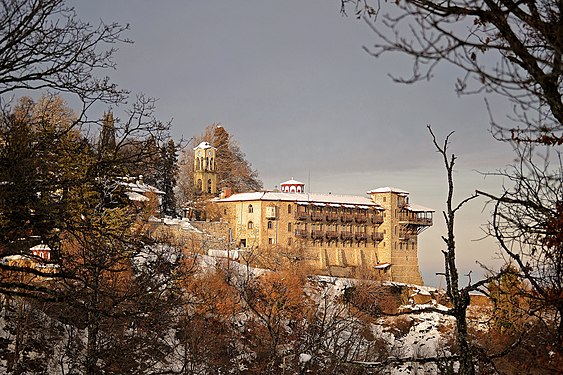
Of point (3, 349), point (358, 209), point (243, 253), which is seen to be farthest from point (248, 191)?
point (3, 349)

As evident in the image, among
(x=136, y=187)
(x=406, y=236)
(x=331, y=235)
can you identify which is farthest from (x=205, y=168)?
(x=136, y=187)

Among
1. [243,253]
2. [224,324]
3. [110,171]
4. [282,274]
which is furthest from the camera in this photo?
[243,253]

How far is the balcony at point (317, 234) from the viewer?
57969 mm

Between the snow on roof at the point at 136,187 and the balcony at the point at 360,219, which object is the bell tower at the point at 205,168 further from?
the balcony at the point at 360,219

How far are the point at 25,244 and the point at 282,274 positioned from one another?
Answer: 34141 mm

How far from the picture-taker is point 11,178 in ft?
22.5

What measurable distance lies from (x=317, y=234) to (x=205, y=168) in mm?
11279

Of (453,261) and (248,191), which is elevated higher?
(248,191)

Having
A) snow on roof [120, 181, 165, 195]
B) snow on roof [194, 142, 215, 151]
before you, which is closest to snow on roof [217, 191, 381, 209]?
snow on roof [194, 142, 215, 151]

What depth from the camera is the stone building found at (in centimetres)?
5634

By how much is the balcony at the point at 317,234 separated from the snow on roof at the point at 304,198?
8.70ft

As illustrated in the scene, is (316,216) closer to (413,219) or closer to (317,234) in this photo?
(317,234)

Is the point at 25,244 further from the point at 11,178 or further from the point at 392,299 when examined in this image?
the point at 392,299

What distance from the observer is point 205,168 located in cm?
5953
